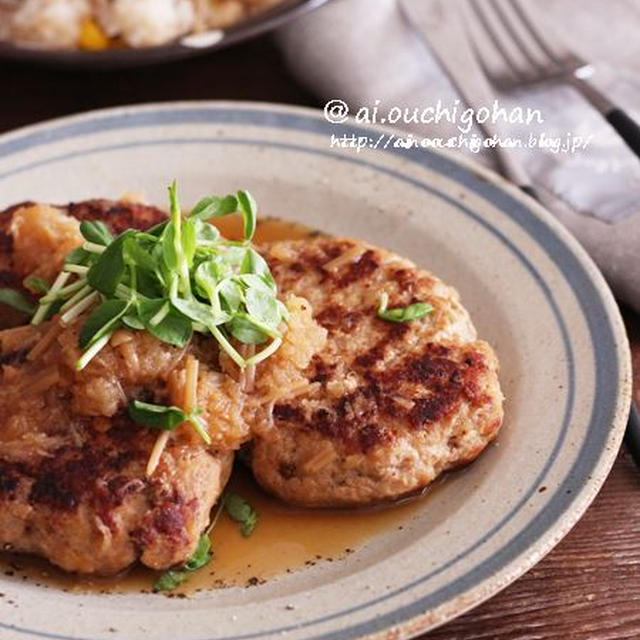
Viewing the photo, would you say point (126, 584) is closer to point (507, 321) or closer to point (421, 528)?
point (421, 528)

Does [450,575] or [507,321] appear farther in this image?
[507,321]

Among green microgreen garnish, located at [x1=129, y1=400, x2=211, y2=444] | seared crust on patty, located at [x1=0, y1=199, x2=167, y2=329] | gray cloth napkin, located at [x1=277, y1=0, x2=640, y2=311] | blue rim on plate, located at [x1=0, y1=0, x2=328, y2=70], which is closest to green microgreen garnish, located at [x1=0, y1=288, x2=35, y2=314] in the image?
seared crust on patty, located at [x1=0, y1=199, x2=167, y2=329]

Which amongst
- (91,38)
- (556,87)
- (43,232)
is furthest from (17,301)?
(556,87)

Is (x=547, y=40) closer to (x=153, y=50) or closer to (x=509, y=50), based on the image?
(x=509, y=50)

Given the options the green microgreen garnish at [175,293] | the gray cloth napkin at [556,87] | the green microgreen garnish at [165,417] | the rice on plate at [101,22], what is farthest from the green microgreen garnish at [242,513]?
the rice on plate at [101,22]

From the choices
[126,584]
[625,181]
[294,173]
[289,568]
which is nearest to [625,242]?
[625,181]

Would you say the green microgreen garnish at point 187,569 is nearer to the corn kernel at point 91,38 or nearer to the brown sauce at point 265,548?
the brown sauce at point 265,548
